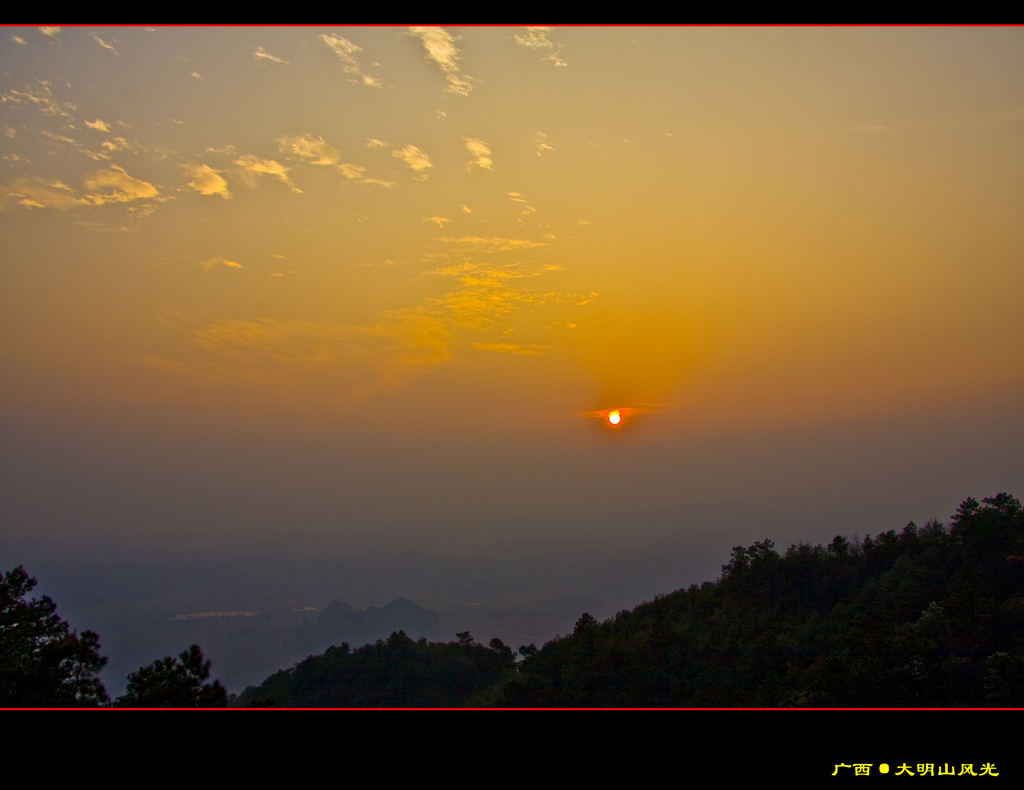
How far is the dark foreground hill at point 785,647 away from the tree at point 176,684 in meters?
0.85

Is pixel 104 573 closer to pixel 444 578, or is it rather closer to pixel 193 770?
pixel 444 578

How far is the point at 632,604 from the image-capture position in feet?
71.4

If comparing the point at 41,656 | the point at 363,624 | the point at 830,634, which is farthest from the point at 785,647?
the point at 363,624

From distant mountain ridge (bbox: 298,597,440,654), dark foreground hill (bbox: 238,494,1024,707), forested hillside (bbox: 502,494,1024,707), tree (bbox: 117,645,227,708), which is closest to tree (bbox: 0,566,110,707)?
tree (bbox: 117,645,227,708)

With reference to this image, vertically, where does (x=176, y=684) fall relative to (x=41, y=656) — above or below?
below

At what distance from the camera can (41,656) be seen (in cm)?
930

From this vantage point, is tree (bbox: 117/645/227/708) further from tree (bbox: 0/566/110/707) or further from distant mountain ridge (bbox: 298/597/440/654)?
distant mountain ridge (bbox: 298/597/440/654)

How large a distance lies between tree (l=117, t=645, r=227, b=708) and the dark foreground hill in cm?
85

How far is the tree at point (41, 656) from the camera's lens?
8586mm

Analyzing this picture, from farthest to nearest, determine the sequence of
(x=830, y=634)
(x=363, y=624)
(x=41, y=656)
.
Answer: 1. (x=363, y=624)
2. (x=830, y=634)
3. (x=41, y=656)

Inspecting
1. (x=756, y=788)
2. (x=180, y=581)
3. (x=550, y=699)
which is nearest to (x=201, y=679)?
(x=550, y=699)

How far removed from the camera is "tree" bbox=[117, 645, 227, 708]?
9.06 metres

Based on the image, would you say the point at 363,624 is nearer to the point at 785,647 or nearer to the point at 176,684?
the point at 176,684

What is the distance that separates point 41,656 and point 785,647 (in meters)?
14.0
